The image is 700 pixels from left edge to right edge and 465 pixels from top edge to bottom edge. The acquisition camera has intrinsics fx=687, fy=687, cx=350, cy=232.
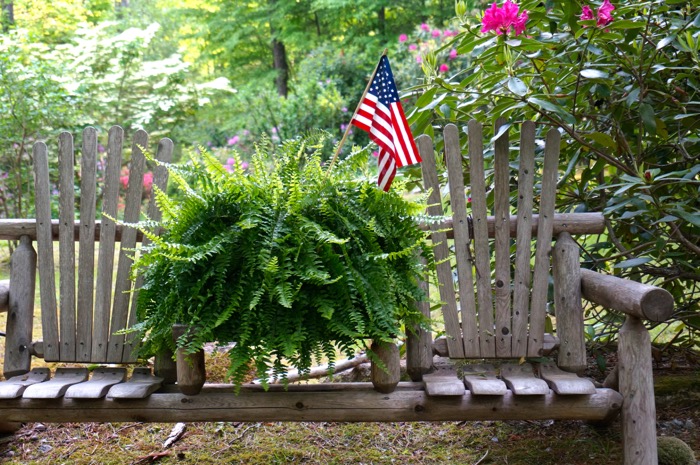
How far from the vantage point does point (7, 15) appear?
1002cm

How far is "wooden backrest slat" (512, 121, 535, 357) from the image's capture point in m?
2.53

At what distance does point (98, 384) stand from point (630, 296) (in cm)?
178

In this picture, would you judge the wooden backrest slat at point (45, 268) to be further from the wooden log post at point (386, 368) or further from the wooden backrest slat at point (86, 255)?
the wooden log post at point (386, 368)

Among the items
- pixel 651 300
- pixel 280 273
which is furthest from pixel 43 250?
pixel 651 300

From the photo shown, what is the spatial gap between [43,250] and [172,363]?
676 millimetres

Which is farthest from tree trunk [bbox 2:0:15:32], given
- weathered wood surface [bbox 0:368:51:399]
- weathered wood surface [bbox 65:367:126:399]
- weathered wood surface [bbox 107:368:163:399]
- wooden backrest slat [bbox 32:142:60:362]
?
weathered wood surface [bbox 107:368:163:399]

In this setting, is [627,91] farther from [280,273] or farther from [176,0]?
[176,0]

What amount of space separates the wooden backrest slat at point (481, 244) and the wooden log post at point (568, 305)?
0.81 ft

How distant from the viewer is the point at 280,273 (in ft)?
6.77

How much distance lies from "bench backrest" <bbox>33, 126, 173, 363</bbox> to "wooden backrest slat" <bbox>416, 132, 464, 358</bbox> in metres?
0.96

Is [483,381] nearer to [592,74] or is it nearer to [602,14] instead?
[592,74]

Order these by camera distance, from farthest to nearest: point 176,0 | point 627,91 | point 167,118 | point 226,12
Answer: point 176,0 → point 226,12 → point 167,118 → point 627,91

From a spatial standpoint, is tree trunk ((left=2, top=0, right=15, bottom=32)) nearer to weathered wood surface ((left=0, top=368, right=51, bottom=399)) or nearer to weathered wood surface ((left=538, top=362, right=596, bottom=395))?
weathered wood surface ((left=0, top=368, right=51, bottom=399))

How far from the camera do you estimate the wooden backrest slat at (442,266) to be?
2.52m
